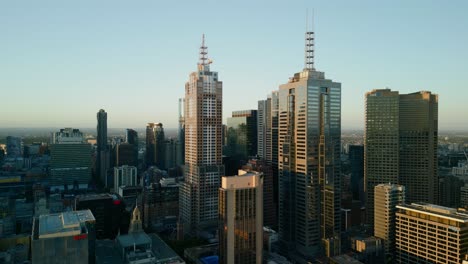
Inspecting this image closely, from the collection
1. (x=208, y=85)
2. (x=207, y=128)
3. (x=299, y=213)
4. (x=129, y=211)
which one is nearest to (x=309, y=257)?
(x=299, y=213)

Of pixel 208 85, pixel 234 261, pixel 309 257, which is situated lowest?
pixel 309 257

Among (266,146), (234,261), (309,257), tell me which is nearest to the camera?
(234,261)

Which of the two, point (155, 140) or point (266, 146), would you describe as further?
point (155, 140)

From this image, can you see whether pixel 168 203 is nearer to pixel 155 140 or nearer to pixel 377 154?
pixel 377 154

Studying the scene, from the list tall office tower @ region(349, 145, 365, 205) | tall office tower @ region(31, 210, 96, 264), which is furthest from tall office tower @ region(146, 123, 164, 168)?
tall office tower @ region(31, 210, 96, 264)

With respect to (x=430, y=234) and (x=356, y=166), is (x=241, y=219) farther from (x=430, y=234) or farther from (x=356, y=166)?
(x=356, y=166)

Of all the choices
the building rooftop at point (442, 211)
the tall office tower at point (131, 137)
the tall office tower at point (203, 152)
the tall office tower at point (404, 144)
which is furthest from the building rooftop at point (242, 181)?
the tall office tower at point (131, 137)

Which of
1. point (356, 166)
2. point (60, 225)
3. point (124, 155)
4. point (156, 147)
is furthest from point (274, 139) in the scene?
point (156, 147)
